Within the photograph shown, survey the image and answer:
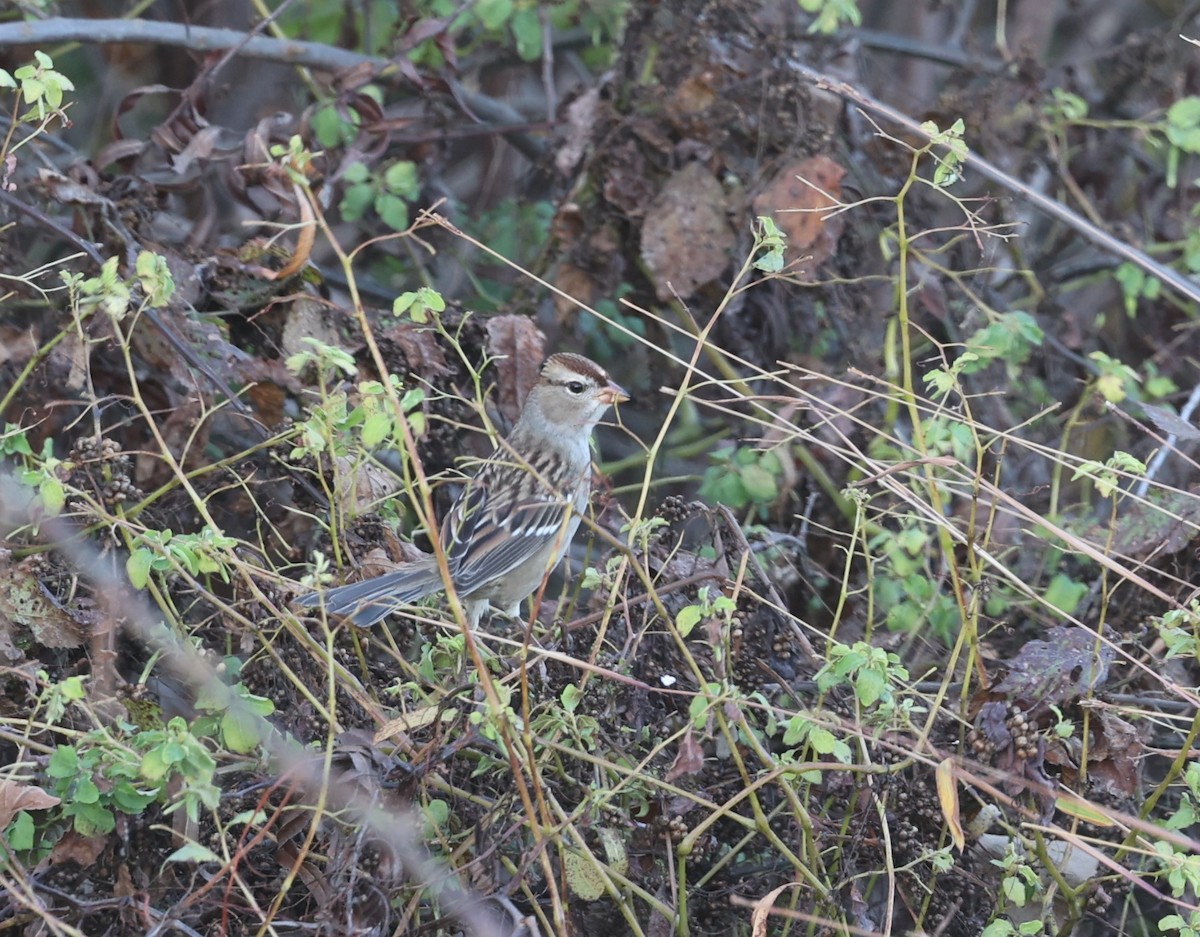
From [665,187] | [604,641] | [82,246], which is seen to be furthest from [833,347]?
[82,246]

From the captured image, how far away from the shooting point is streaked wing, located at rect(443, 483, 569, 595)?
3.77 m

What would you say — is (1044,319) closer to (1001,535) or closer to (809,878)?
(1001,535)

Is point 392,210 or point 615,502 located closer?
point 615,502

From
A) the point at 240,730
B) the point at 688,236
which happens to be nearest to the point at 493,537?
the point at 688,236

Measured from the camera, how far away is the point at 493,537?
152 inches

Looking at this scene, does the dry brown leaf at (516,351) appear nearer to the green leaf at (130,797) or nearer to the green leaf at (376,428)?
the green leaf at (376,428)

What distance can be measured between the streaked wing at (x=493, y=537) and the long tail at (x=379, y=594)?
1.99ft

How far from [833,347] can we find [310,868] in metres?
2.68

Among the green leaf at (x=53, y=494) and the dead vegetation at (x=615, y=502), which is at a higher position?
the green leaf at (x=53, y=494)

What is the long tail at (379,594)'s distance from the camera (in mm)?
2869

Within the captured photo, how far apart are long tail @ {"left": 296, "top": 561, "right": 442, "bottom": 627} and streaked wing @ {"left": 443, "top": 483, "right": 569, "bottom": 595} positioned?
61 centimetres

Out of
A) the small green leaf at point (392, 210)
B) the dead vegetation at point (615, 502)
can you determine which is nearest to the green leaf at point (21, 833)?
the dead vegetation at point (615, 502)

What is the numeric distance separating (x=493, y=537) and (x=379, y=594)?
0.93 m

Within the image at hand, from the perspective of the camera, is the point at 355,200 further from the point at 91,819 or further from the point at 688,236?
the point at 91,819
